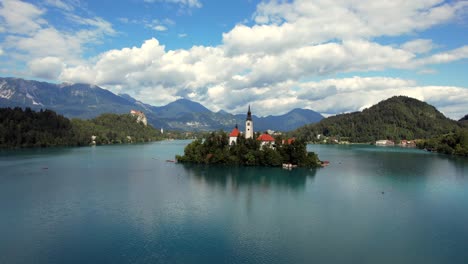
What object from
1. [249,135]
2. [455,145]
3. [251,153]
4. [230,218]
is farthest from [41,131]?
[455,145]

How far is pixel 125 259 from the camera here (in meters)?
24.7

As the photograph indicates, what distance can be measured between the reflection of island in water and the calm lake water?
0.34 metres

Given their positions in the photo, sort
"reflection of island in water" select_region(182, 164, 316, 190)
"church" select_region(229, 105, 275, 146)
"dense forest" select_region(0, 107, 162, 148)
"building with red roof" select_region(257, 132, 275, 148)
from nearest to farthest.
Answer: "reflection of island in water" select_region(182, 164, 316, 190), "building with red roof" select_region(257, 132, 275, 148), "church" select_region(229, 105, 275, 146), "dense forest" select_region(0, 107, 162, 148)

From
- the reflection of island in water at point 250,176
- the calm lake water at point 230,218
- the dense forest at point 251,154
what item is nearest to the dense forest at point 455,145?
the calm lake water at point 230,218

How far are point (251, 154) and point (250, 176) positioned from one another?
12.7 m

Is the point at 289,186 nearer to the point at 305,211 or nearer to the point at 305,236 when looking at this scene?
the point at 305,211

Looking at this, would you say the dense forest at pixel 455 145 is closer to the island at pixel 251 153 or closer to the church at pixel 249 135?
the island at pixel 251 153

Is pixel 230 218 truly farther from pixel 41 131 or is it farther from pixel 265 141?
pixel 41 131

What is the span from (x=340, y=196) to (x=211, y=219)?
2072 centimetres

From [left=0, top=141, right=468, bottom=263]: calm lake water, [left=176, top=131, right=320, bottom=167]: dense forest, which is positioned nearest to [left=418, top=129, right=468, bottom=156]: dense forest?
[left=0, top=141, right=468, bottom=263]: calm lake water

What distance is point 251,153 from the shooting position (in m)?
75.4

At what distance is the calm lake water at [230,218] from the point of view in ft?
85.1

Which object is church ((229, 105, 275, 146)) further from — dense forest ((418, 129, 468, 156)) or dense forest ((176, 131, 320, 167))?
dense forest ((418, 129, 468, 156))

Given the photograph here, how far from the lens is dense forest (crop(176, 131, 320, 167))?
74438mm
